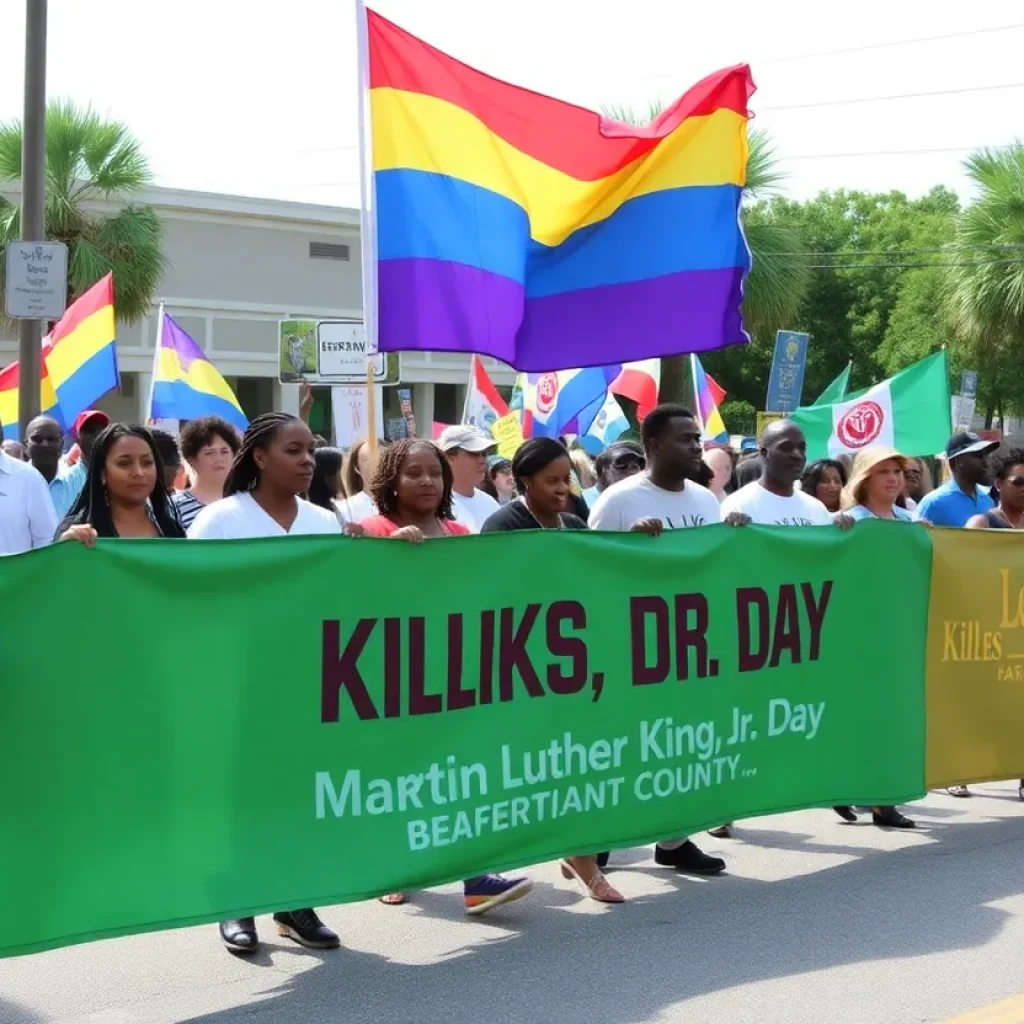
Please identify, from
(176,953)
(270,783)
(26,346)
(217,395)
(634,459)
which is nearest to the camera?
(270,783)

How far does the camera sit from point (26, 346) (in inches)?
475

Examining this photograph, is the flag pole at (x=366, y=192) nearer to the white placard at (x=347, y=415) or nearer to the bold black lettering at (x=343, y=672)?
the bold black lettering at (x=343, y=672)

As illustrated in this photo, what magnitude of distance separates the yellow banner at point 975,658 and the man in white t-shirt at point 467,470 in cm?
229

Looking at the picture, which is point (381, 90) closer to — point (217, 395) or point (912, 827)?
point (912, 827)

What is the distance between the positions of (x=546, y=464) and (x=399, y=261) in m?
1.00

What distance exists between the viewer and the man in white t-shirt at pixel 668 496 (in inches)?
263

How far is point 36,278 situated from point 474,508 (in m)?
4.51

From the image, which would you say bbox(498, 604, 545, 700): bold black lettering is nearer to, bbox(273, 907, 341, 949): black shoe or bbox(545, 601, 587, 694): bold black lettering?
bbox(545, 601, 587, 694): bold black lettering

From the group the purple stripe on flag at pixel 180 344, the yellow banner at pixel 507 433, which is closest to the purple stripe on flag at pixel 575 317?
the purple stripe on flag at pixel 180 344

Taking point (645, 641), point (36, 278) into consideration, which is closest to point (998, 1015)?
point (645, 641)

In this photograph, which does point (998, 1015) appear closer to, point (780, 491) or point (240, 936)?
point (240, 936)

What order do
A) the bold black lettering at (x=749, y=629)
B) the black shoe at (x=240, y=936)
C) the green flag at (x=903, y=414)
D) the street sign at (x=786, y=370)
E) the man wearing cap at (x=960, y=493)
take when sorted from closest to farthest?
the black shoe at (x=240, y=936) → the bold black lettering at (x=749, y=629) → the man wearing cap at (x=960, y=493) → the green flag at (x=903, y=414) → the street sign at (x=786, y=370)

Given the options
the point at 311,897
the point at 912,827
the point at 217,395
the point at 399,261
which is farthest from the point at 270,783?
the point at 217,395

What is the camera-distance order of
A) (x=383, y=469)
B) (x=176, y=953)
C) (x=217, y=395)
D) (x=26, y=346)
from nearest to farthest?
(x=176, y=953) → (x=383, y=469) → (x=26, y=346) → (x=217, y=395)
